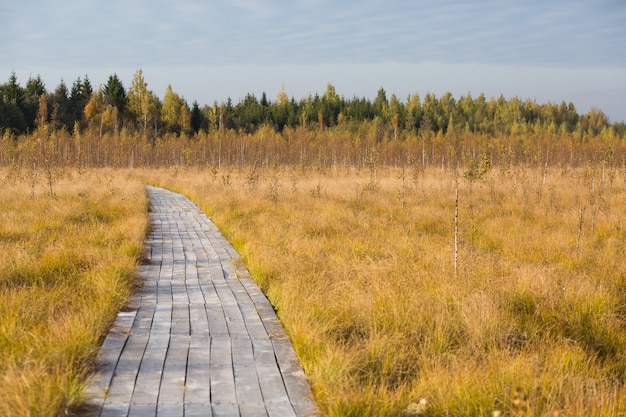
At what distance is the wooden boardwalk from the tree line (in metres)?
48.2

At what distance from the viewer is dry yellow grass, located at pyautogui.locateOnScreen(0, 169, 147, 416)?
3.14 metres

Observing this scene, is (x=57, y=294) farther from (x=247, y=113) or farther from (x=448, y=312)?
(x=247, y=113)

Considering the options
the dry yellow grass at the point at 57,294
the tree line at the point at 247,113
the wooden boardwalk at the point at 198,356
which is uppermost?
the tree line at the point at 247,113

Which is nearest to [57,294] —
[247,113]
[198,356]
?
[198,356]

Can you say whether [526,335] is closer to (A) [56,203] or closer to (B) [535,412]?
(B) [535,412]

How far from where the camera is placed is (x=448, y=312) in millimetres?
4969

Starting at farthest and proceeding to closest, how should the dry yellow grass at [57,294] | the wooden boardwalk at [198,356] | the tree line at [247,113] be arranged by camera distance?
the tree line at [247,113] < the wooden boardwalk at [198,356] < the dry yellow grass at [57,294]

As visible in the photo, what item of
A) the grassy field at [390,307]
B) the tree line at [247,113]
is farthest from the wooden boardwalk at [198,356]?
the tree line at [247,113]

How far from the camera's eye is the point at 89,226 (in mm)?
10922

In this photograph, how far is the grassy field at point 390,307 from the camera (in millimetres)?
3365

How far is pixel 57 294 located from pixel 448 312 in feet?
13.2

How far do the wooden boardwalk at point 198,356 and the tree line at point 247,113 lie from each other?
4818 centimetres

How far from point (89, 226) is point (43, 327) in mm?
6937

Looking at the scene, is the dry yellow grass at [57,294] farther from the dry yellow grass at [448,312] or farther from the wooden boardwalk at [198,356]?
the dry yellow grass at [448,312]
